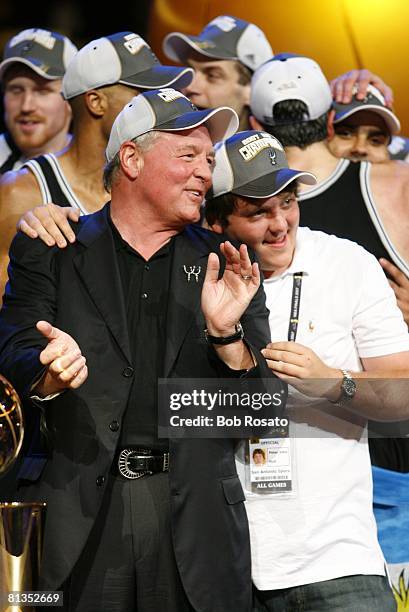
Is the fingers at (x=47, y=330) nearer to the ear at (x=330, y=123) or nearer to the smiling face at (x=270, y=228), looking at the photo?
the smiling face at (x=270, y=228)

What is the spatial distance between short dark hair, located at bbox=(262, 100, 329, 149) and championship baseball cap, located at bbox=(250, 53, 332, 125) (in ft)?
0.04

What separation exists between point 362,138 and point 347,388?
1.28 metres

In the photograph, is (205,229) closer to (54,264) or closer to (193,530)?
(54,264)

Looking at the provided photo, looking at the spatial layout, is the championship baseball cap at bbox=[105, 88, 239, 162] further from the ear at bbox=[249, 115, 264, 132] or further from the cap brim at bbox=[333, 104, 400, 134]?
the cap brim at bbox=[333, 104, 400, 134]

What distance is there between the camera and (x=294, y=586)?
8.05 feet

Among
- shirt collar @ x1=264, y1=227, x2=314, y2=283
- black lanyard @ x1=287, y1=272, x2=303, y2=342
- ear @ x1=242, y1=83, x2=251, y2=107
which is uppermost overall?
ear @ x1=242, y1=83, x2=251, y2=107

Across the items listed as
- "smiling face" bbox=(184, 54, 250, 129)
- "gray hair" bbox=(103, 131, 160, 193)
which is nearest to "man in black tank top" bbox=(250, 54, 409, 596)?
"smiling face" bbox=(184, 54, 250, 129)

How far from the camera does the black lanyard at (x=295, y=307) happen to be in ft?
8.69

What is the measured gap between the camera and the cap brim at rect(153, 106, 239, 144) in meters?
2.62

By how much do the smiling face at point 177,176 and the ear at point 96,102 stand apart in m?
0.66

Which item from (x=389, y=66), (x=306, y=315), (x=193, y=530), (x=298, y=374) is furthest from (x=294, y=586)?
(x=389, y=66)

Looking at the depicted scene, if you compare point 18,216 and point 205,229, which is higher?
point 18,216

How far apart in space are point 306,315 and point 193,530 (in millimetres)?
670

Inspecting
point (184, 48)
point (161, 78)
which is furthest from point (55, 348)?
point (184, 48)
